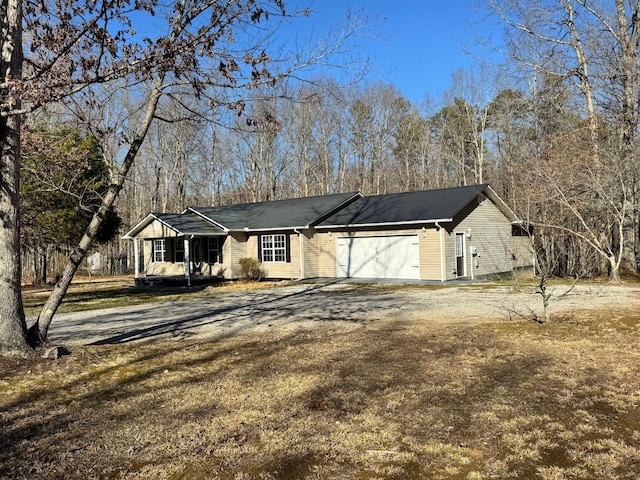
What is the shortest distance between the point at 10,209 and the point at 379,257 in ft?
51.0

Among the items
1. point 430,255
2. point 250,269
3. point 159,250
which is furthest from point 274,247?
point 430,255

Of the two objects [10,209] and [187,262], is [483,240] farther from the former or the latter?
[10,209]

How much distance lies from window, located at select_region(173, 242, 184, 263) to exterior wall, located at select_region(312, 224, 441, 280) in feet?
21.7

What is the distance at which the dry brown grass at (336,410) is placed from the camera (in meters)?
3.40

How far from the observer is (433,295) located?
554 inches

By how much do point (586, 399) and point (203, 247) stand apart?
20.8 metres

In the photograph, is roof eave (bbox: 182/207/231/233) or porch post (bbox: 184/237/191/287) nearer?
porch post (bbox: 184/237/191/287)

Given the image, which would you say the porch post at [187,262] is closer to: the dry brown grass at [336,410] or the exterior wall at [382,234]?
the exterior wall at [382,234]

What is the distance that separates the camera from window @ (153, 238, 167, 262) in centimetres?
2434

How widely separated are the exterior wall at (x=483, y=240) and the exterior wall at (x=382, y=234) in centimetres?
52

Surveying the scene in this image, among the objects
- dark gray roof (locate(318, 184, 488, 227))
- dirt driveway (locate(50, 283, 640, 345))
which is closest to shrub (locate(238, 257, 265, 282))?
dark gray roof (locate(318, 184, 488, 227))

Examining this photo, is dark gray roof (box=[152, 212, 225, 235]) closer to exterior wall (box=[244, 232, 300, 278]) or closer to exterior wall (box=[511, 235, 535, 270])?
exterior wall (box=[244, 232, 300, 278])

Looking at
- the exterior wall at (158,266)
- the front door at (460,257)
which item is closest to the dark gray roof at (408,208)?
the front door at (460,257)

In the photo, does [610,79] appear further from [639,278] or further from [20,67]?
[20,67]
